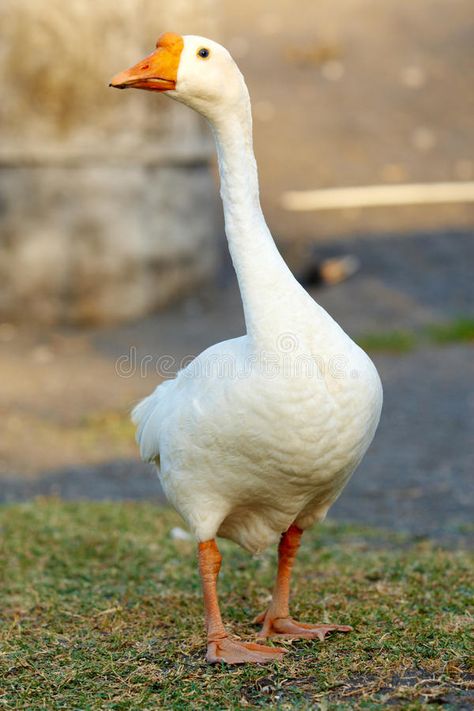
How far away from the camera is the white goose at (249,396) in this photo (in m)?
3.65

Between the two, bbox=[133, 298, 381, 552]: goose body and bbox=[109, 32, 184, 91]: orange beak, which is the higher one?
bbox=[109, 32, 184, 91]: orange beak

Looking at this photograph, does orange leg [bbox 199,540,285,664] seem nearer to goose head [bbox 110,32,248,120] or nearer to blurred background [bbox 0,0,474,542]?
goose head [bbox 110,32,248,120]

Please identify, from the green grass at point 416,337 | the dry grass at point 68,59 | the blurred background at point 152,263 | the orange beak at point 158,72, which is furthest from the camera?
the dry grass at point 68,59

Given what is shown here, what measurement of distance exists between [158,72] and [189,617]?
2184mm

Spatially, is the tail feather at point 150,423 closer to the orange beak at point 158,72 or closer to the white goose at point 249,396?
the white goose at point 249,396

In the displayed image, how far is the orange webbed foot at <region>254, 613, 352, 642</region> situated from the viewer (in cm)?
411

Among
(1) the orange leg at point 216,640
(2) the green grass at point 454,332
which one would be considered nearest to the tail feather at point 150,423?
(1) the orange leg at point 216,640

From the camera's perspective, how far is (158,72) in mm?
3799

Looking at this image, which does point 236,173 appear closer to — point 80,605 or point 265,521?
point 265,521

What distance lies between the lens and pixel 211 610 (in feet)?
13.1

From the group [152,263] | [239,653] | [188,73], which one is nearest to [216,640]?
[239,653]

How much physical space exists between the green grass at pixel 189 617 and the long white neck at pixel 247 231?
123cm

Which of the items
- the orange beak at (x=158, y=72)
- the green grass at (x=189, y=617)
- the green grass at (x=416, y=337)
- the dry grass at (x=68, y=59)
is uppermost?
the dry grass at (x=68, y=59)

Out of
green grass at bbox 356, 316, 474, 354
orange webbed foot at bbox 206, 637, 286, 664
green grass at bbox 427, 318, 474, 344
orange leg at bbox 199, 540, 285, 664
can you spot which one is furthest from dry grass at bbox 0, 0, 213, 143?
orange webbed foot at bbox 206, 637, 286, 664
